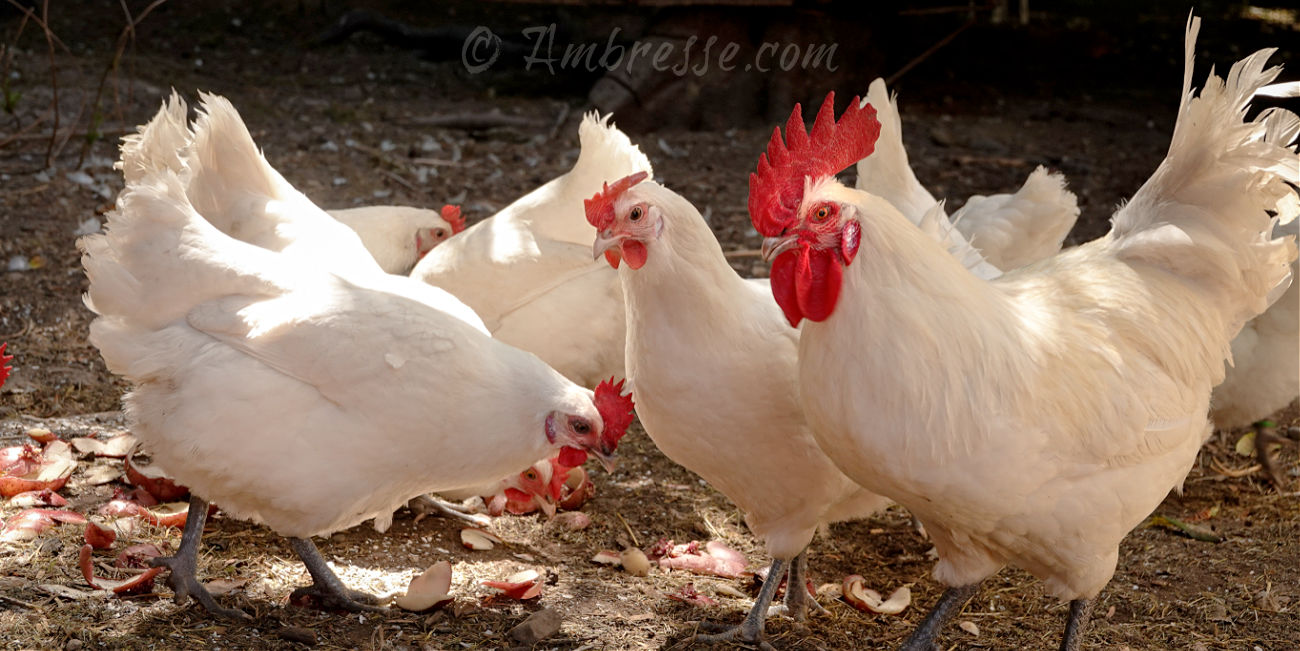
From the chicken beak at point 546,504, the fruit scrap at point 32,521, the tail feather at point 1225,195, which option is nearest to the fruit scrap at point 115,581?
the fruit scrap at point 32,521

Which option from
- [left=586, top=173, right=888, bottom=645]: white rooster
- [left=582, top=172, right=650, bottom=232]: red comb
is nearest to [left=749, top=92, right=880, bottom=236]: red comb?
[left=586, top=173, right=888, bottom=645]: white rooster

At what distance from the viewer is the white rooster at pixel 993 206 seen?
4324 millimetres

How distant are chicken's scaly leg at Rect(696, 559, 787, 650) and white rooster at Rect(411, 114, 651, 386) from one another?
142cm

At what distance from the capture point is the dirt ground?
137 inches

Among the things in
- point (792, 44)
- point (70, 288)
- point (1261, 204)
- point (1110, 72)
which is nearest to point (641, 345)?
point (1261, 204)

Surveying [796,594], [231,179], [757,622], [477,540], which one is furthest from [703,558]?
[231,179]

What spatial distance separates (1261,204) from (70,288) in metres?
5.37

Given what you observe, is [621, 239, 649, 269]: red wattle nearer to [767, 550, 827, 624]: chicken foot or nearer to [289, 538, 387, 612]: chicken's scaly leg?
[767, 550, 827, 624]: chicken foot

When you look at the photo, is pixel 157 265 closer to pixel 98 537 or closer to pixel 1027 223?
pixel 98 537

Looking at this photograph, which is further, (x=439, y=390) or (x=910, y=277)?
(x=439, y=390)

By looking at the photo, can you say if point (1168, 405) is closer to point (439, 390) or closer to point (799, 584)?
point (799, 584)

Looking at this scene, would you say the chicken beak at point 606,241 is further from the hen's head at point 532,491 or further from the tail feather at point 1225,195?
the tail feather at point 1225,195

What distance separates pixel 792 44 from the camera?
9141 millimetres

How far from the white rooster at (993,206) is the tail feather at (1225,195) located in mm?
1028
